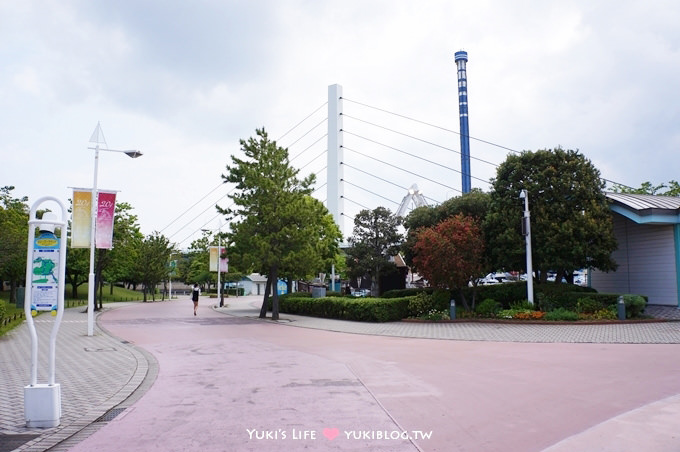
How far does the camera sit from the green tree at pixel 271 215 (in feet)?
82.0

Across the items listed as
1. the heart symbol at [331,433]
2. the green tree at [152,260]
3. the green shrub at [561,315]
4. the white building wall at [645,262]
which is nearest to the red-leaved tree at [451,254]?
the green shrub at [561,315]

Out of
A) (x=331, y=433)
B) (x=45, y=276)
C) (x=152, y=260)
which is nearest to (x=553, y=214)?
(x=331, y=433)

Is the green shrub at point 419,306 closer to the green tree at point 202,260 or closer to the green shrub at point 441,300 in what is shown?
the green shrub at point 441,300

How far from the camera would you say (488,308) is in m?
22.6

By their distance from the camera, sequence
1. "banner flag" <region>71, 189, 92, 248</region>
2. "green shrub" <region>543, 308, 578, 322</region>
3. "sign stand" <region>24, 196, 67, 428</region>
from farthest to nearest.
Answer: "green shrub" <region>543, 308, 578, 322</region> < "banner flag" <region>71, 189, 92, 248</region> < "sign stand" <region>24, 196, 67, 428</region>

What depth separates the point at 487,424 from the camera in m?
6.64

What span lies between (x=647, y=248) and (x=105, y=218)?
23.6 m

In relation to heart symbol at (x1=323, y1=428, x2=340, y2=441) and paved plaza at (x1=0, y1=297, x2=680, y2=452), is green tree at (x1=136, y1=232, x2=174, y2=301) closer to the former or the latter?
paved plaza at (x1=0, y1=297, x2=680, y2=452)

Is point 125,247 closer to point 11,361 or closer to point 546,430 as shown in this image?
point 11,361

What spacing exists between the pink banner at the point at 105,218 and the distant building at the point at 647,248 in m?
21.5

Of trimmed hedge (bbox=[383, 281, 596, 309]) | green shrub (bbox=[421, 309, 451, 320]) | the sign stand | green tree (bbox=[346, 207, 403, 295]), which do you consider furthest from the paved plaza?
green tree (bbox=[346, 207, 403, 295])

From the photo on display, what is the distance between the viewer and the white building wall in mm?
23094

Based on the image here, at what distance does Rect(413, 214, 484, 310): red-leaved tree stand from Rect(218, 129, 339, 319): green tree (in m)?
5.65

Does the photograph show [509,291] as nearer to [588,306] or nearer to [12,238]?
[588,306]
